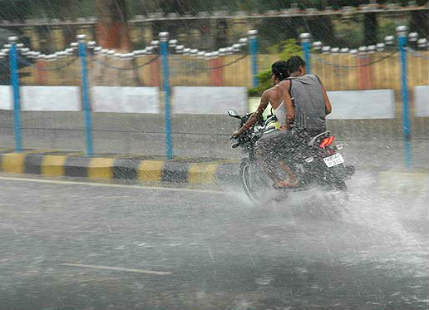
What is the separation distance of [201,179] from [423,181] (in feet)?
8.33

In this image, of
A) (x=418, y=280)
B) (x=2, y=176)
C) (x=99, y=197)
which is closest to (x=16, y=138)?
(x=2, y=176)

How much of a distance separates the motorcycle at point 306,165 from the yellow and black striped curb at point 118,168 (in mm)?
1283

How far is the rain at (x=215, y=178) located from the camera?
5781mm

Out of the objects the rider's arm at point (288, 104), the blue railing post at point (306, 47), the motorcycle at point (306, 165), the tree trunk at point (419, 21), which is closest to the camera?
the motorcycle at point (306, 165)

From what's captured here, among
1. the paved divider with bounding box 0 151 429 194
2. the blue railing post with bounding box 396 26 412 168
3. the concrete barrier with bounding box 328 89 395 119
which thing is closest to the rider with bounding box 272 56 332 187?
the paved divider with bounding box 0 151 429 194

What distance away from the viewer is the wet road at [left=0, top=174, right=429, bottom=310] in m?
5.45

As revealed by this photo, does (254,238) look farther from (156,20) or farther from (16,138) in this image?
(156,20)

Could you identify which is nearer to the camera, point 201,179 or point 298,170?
point 298,170

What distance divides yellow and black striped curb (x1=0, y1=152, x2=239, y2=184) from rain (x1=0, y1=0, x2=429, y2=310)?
0.8 inches

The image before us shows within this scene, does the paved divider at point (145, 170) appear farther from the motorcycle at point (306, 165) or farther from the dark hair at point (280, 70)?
the dark hair at point (280, 70)

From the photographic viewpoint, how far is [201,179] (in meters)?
10.3

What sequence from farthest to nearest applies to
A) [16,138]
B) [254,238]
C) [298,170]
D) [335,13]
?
1. [335,13]
2. [16,138]
3. [298,170]
4. [254,238]

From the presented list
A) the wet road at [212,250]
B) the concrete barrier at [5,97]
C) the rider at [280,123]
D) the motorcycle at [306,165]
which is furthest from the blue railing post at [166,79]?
the rider at [280,123]

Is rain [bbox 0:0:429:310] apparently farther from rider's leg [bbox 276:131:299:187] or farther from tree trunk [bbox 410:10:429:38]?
tree trunk [bbox 410:10:429:38]
